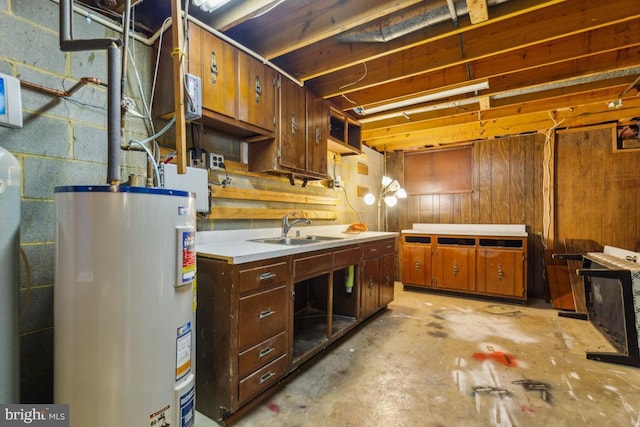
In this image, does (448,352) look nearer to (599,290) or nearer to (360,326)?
(360,326)

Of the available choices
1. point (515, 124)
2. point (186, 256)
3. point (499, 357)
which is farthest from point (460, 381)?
point (515, 124)


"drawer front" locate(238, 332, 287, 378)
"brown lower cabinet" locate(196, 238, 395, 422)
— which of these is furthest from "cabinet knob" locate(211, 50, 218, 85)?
"drawer front" locate(238, 332, 287, 378)

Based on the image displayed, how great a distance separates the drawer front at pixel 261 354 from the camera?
5.14 feet

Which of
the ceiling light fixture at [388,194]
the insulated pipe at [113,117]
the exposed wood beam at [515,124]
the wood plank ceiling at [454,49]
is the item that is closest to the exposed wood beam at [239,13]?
the wood plank ceiling at [454,49]

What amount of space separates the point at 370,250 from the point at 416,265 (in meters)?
1.67

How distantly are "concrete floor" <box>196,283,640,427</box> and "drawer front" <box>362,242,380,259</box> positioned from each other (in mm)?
697

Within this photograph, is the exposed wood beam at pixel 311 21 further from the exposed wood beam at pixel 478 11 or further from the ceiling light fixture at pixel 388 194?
the ceiling light fixture at pixel 388 194

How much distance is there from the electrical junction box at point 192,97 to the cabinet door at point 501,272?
147 inches

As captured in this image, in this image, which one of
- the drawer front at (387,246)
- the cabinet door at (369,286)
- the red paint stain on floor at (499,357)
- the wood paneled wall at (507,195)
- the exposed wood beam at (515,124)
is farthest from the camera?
the wood paneled wall at (507,195)

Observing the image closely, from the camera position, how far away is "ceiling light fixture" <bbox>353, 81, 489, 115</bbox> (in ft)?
8.93

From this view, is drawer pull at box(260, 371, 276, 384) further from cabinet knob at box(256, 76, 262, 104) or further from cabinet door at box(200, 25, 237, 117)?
cabinet knob at box(256, 76, 262, 104)

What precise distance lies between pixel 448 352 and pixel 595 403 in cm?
86

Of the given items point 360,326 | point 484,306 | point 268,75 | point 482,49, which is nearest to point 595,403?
point 360,326

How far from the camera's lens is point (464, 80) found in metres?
2.62
